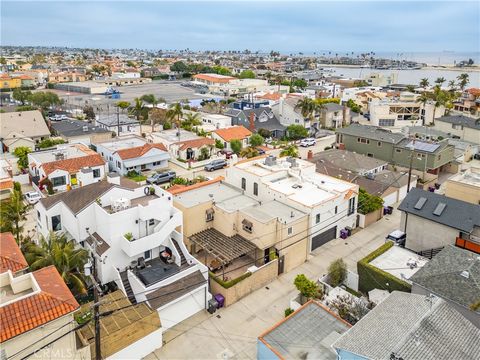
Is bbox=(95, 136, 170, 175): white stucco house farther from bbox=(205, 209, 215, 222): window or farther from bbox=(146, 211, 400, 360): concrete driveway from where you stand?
bbox=(146, 211, 400, 360): concrete driveway

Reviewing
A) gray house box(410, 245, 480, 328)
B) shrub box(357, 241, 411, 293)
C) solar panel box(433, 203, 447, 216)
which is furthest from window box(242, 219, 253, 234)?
solar panel box(433, 203, 447, 216)

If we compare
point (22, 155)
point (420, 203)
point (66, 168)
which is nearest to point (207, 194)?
point (420, 203)

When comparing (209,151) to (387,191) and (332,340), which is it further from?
(332,340)

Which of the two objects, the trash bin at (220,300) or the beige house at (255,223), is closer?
the trash bin at (220,300)

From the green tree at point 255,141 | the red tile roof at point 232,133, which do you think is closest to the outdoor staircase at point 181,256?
the red tile roof at point 232,133

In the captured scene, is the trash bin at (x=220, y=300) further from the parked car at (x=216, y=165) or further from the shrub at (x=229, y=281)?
the parked car at (x=216, y=165)

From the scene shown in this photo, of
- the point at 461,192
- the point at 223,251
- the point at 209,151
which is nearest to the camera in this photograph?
the point at 223,251

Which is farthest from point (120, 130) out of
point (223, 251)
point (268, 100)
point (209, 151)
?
point (223, 251)
